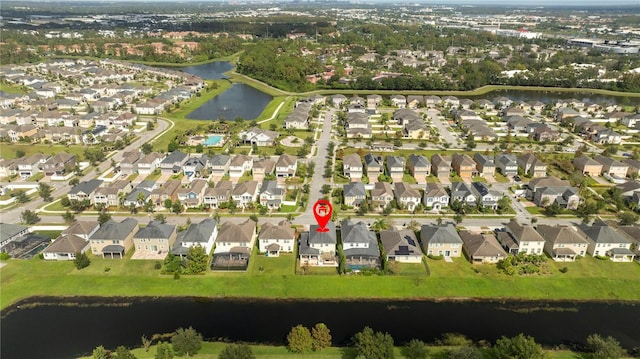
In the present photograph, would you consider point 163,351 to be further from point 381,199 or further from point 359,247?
point 381,199

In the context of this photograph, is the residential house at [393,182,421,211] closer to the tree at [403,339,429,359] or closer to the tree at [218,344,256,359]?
the tree at [403,339,429,359]

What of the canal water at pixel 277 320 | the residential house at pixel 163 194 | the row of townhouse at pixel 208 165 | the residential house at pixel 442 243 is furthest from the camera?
the row of townhouse at pixel 208 165

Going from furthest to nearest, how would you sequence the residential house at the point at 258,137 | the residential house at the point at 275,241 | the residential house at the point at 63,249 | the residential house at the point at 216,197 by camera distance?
the residential house at the point at 258,137, the residential house at the point at 216,197, the residential house at the point at 275,241, the residential house at the point at 63,249

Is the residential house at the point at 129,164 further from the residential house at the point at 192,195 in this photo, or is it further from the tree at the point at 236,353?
the tree at the point at 236,353

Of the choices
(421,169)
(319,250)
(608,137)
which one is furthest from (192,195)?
(608,137)

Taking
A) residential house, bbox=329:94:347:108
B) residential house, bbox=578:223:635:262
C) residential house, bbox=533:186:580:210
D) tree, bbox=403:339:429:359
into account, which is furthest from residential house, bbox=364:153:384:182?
residential house, bbox=329:94:347:108

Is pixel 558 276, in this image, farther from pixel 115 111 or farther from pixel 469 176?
pixel 115 111

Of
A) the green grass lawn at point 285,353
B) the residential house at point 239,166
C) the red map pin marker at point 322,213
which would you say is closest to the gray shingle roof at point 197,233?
the red map pin marker at point 322,213
